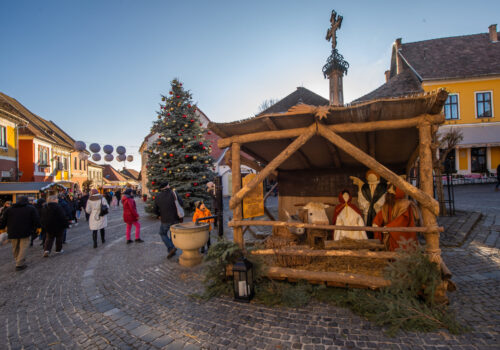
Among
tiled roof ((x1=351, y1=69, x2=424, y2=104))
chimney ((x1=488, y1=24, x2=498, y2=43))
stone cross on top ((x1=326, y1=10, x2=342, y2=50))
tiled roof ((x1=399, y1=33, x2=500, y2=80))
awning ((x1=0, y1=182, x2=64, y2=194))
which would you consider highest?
chimney ((x1=488, y1=24, x2=498, y2=43))

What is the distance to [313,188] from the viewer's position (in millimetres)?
7160

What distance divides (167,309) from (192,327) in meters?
0.68

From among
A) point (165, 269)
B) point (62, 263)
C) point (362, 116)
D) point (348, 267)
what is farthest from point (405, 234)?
point (62, 263)

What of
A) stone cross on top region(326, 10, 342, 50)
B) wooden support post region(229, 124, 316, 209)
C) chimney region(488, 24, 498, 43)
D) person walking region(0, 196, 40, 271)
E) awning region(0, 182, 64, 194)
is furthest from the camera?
chimney region(488, 24, 498, 43)

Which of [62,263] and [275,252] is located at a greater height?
[275,252]

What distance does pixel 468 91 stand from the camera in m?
20.4

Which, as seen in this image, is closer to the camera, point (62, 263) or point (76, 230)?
point (62, 263)

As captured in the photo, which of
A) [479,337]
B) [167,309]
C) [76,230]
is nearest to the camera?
[479,337]

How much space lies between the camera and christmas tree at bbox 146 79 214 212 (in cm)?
1291

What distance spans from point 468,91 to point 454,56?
3.52 meters

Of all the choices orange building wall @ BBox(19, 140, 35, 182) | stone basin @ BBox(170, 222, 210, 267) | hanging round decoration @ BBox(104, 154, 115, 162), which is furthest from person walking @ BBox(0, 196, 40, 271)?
orange building wall @ BBox(19, 140, 35, 182)

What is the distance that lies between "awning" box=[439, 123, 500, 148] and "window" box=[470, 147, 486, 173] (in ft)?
3.14

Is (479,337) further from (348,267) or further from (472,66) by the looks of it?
(472,66)

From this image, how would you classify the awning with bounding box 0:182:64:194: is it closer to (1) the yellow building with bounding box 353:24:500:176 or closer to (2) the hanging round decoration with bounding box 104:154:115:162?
Result: (2) the hanging round decoration with bounding box 104:154:115:162
